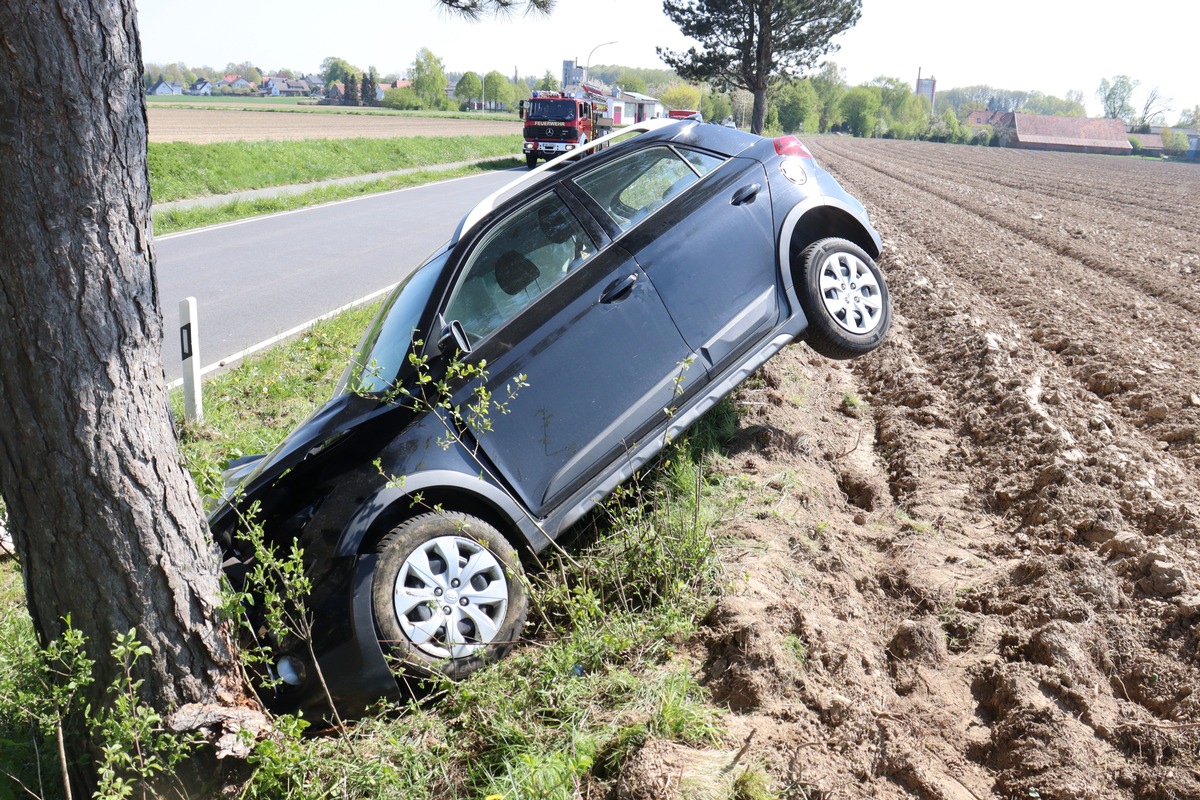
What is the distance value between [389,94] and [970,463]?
11299 cm

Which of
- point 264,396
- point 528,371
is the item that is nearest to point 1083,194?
point 264,396

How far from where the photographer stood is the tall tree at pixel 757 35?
45594mm

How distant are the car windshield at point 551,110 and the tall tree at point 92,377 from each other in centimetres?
3488

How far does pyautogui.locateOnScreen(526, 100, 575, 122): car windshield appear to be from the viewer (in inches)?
1425

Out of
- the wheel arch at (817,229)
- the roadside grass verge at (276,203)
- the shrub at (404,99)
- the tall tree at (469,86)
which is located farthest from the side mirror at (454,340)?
the tall tree at (469,86)

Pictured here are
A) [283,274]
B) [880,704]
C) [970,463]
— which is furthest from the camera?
[283,274]

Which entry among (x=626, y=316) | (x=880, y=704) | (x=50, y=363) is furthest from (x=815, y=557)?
(x=50, y=363)

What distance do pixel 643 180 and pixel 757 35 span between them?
148 feet

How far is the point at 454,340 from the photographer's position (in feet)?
13.7

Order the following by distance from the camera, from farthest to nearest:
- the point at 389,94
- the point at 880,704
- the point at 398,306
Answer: the point at 389,94
the point at 398,306
the point at 880,704

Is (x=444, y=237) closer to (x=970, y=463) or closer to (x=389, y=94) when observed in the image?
(x=970, y=463)

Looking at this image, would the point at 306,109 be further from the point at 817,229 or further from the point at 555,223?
the point at 555,223

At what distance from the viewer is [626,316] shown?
4.58 meters

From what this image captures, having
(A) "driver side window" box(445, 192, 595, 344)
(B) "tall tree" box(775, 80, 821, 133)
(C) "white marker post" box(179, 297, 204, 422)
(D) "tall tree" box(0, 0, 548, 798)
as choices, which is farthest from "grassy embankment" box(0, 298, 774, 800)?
(B) "tall tree" box(775, 80, 821, 133)
